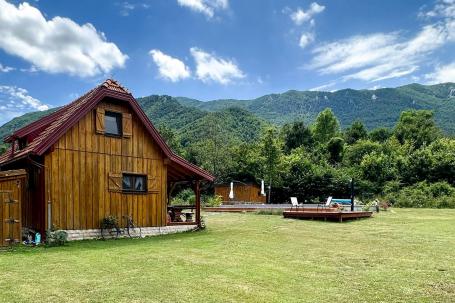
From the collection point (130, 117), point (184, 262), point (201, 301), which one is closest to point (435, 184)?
point (130, 117)

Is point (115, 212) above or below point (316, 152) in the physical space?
below

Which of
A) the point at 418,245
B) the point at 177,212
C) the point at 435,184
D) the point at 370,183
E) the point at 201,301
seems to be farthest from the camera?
the point at 370,183

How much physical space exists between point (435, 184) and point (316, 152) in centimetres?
2120

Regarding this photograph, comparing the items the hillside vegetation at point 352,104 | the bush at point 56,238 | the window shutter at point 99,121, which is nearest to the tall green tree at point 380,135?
the hillside vegetation at point 352,104

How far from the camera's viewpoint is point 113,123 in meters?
16.3

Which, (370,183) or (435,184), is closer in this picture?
(435,184)

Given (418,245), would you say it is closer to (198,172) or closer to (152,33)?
(198,172)

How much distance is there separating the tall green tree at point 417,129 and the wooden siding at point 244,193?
107ft

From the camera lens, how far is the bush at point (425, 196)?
113 feet

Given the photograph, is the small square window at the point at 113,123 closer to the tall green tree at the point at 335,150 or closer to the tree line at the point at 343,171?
the tree line at the point at 343,171

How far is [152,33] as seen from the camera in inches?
1061

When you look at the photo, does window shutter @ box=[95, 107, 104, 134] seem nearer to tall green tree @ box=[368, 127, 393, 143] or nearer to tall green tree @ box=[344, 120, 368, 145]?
tall green tree @ box=[344, 120, 368, 145]

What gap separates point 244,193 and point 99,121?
28.8 m

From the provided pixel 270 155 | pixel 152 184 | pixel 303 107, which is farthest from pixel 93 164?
pixel 303 107
